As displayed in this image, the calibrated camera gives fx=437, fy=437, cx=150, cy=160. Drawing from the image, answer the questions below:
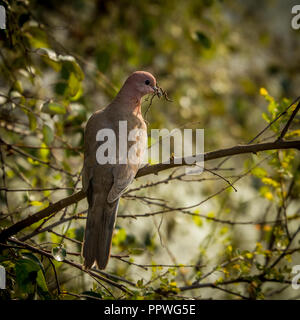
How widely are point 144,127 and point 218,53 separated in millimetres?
2336

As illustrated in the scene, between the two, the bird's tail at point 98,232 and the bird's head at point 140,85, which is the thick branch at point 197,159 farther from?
the bird's head at point 140,85

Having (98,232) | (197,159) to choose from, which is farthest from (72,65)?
(197,159)

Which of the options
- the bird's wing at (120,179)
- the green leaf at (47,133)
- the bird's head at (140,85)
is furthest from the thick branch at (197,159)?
the bird's head at (140,85)

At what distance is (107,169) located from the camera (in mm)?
2172

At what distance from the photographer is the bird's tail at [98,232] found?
2010 millimetres

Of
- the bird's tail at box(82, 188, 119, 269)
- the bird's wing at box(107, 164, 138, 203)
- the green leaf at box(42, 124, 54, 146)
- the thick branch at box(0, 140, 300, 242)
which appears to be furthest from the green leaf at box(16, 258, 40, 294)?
the green leaf at box(42, 124, 54, 146)

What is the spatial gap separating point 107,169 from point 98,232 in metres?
0.32

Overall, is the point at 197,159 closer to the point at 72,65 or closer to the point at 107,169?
the point at 107,169

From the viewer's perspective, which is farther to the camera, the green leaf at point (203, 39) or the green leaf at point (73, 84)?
the green leaf at point (203, 39)

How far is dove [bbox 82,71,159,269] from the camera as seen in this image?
2041 mm

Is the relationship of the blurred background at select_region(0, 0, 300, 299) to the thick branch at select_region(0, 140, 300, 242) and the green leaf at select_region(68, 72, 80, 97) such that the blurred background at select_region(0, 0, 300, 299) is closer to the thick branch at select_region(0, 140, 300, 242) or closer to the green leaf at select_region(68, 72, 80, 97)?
the green leaf at select_region(68, 72, 80, 97)

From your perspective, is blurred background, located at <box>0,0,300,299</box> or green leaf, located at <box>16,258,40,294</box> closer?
green leaf, located at <box>16,258,40,294</box>
